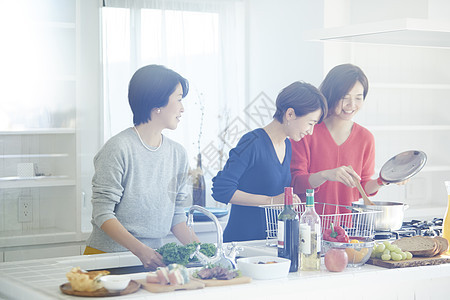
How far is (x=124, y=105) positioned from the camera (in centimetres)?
392

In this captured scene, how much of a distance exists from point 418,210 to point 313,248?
7.97 ft

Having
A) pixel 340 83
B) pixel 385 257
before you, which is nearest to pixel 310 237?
pixel 385 257

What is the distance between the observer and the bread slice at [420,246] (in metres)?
2.33

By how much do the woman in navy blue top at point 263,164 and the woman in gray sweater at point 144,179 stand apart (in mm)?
223

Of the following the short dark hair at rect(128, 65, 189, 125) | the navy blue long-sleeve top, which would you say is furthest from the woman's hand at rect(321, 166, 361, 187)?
the short dark hair at rect(128, 65, 189, 125)

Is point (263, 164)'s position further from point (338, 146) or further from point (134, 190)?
point (134, 190)

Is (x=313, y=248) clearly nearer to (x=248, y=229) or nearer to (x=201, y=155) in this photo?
(x=248, y=229)

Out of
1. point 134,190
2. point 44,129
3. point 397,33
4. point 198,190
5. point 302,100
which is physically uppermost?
point 397,33

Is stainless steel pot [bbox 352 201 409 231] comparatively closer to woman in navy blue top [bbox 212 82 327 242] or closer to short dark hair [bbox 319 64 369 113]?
woman in navy blue top [bbox 212 82 327 242]

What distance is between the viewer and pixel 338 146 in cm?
316

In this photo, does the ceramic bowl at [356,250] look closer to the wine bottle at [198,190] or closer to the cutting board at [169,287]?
the cutting board at [169,287]

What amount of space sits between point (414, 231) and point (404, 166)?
29cm

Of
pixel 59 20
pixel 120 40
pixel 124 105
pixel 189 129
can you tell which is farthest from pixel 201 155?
pixel 59 20

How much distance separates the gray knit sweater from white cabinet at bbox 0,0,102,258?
0.94 m
